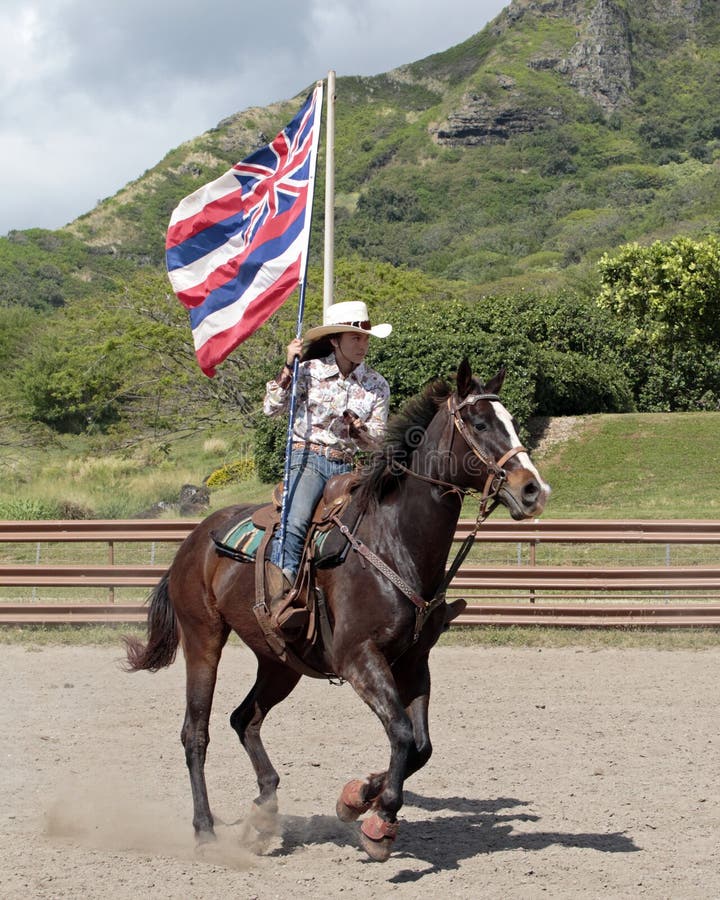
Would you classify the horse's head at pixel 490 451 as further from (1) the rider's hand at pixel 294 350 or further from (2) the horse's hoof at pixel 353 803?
(2) the horse's hoof at pixel 353 803

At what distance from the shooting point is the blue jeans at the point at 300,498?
20.1 feet

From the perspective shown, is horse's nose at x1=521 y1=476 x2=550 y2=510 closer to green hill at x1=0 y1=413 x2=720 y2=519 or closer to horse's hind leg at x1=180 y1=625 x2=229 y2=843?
horse's hind leg at x1=180 y1=625 x2=229 y2=843

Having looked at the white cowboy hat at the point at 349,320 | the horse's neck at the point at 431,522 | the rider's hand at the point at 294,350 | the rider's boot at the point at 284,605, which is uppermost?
the white cowboy hat at the point at 349,320

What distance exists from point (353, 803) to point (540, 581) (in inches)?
306

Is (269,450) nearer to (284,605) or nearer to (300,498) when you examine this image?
(300,498)

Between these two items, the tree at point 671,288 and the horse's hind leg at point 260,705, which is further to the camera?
the tree at point 671,288

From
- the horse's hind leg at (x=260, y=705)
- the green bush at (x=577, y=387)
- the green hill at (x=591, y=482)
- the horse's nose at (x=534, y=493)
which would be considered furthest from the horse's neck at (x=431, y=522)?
the green bush at (x=577, y=387)

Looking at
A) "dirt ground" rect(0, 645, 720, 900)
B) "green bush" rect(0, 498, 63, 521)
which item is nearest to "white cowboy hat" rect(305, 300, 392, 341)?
"dirt ground" rect(0, 645, 720, 900)

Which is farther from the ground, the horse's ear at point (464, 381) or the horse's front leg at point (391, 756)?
the horse's ear at point (464, 381)

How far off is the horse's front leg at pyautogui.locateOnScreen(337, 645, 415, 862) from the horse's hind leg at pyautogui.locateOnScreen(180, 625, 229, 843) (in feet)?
3.31

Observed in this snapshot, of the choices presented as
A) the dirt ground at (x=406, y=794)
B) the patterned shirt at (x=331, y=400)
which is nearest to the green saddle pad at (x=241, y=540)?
the patterned shirt at (x=331, y=400)

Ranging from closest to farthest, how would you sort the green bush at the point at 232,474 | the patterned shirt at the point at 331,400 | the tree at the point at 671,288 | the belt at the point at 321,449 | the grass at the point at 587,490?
the patterned shirt at the point at 331,400 → the belt at the point at 321,449 → the grass at the point at 587,490 → the tree at the point at 671,288 → the green bush at the point at 232,474

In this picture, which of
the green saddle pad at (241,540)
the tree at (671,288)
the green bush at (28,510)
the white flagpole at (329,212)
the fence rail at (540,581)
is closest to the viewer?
the green saddle pad at (241,540)

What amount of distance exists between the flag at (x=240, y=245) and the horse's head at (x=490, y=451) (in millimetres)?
1863
